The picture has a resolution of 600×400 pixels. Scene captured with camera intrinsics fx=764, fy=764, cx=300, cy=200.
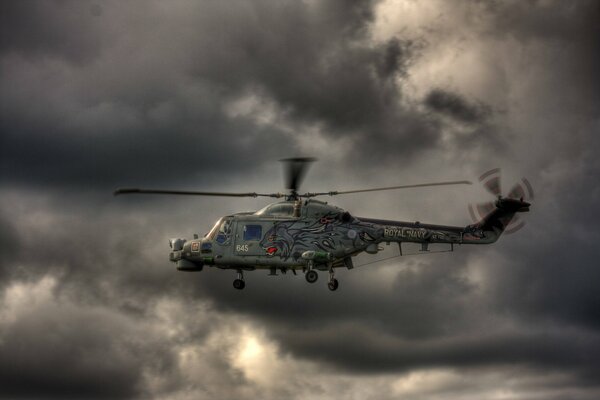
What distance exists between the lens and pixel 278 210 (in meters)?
63.4

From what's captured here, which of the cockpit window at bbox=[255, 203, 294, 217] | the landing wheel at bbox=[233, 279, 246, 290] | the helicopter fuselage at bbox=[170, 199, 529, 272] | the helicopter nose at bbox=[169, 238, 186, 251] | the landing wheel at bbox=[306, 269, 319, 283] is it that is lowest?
the landing wheel at bbox=[306, 269, 319, 283]

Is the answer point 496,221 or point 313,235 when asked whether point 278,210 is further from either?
point 496,221

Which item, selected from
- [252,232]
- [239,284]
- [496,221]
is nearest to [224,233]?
[252,232]

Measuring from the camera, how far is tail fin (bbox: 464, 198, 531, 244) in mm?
63312

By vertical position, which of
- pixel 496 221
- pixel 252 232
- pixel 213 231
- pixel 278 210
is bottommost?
pixel 496 221

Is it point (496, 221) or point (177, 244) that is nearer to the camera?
point (496, 221)

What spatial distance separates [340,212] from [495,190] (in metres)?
14.1

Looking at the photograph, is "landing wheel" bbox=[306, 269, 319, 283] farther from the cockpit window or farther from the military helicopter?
the cockpit window

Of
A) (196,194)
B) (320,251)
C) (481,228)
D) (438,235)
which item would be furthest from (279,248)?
(481,228)

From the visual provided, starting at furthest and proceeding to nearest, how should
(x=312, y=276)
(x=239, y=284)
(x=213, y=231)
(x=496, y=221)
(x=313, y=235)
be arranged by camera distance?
(x=213, y=231), (x=239, y=284), (x=496, y=221), (x=313, y=235), (x=312, y=276)

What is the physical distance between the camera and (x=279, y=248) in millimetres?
62031

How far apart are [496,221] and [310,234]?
15.8 metres

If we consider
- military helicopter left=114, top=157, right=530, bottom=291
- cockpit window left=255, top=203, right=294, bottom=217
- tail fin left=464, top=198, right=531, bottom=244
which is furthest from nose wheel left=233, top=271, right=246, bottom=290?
tail fin left=464, top=198, right=531, bottom=244

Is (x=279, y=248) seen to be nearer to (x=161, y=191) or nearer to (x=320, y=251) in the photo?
(x=320, y=251)
